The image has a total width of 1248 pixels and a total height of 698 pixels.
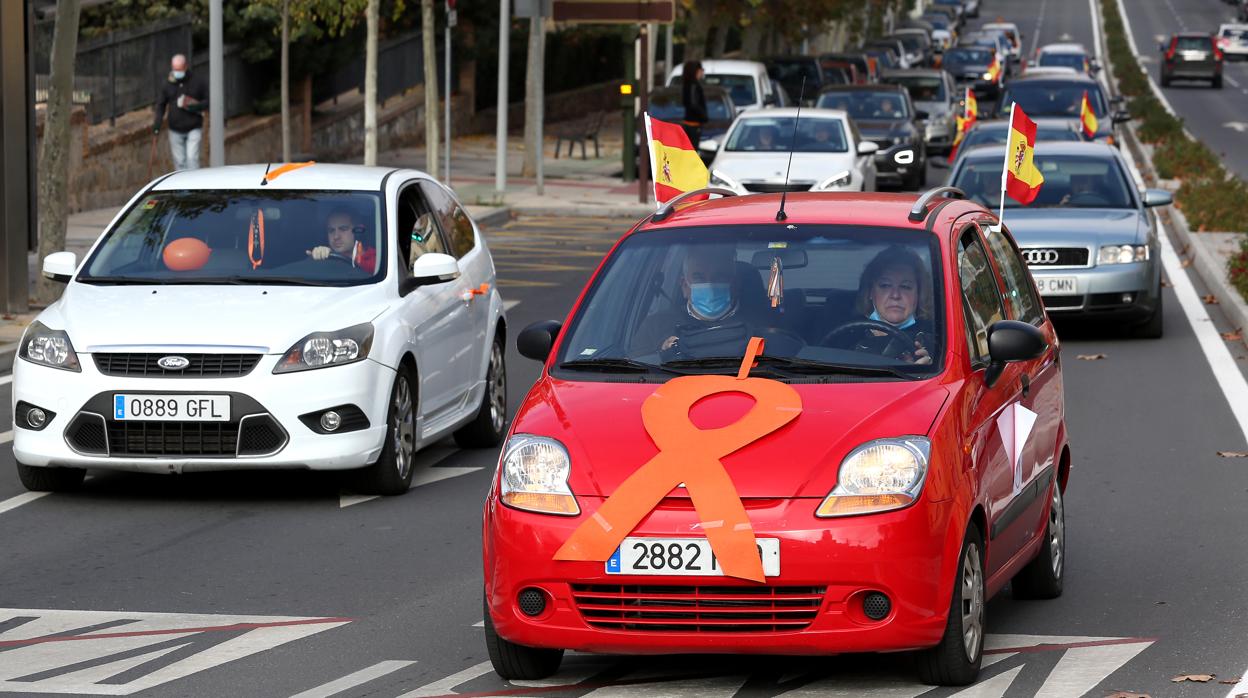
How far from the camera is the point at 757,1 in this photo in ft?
164

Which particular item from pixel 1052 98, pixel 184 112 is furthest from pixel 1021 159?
pixel 1052 98

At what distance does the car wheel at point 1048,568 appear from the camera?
8.16 meters

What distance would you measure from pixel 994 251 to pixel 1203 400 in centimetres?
618

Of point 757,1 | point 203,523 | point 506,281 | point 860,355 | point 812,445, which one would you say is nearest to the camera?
point 812,445

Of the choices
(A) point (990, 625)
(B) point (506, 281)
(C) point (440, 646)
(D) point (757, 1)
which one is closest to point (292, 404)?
(C) point (440, 646)

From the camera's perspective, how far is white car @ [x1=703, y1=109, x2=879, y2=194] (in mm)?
26922

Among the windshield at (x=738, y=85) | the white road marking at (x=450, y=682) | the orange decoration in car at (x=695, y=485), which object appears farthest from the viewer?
the windshield at (x=738, y=85)

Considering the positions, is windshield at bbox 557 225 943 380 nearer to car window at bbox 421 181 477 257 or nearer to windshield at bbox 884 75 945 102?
car window at bbox 421 181 477 257

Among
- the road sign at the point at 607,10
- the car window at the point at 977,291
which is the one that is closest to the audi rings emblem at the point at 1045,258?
the car window at the point at 977,291

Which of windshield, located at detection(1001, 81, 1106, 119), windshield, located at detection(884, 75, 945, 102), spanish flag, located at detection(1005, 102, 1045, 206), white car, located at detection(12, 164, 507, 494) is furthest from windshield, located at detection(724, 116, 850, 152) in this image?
windshield, located at detection(884, 75, 945, 102)

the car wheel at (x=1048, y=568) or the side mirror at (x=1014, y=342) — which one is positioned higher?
the side mirror at (x=1014, y=342)

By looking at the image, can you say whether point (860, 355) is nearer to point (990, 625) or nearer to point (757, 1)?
point (990, 625)

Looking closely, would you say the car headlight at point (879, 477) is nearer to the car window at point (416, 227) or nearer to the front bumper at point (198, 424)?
the front bumper at point (198, 424)

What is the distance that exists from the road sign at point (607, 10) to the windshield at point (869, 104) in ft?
12.3
